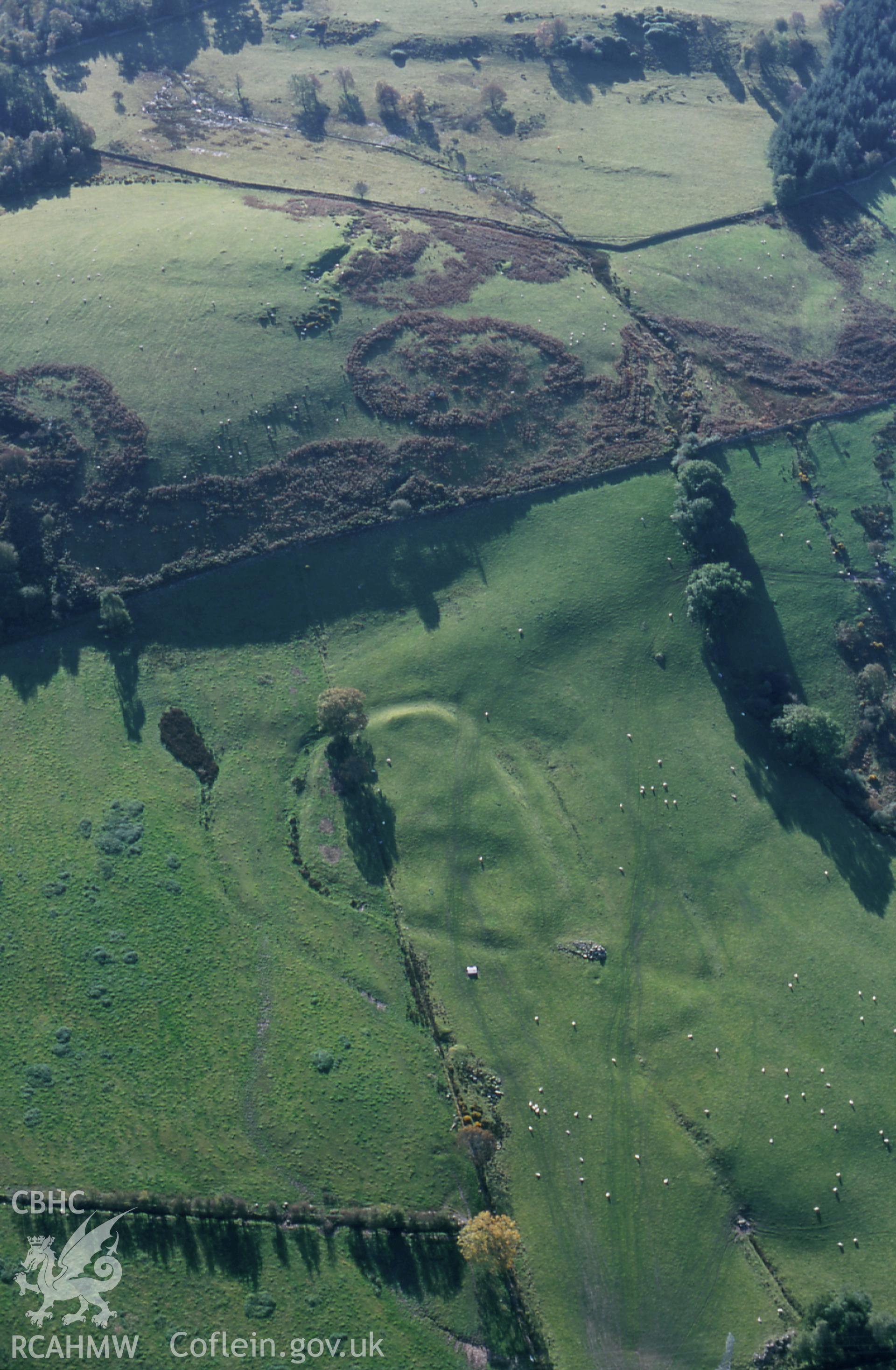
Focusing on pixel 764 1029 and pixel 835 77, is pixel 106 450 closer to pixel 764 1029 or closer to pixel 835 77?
pixel 764 1029

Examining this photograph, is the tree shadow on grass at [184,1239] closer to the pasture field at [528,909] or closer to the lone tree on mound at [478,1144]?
the pasture field at [528,909]

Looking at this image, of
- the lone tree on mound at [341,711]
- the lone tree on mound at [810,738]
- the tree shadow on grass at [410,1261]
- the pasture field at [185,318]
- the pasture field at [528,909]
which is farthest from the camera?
the pasture field at [185,318]

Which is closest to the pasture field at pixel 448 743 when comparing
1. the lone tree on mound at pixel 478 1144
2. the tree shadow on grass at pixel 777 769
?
the tree shadow on grass at pixel 777 769

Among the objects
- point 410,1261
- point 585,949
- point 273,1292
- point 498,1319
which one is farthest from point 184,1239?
point 585,949

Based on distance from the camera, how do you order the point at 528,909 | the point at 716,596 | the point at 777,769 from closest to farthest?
the point at 528,909 < the point at 777,769 < the point at 716,596

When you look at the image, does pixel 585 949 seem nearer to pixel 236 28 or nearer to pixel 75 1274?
pixel 75 1274

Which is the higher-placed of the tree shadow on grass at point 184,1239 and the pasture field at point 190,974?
the pasture field at point 190,974

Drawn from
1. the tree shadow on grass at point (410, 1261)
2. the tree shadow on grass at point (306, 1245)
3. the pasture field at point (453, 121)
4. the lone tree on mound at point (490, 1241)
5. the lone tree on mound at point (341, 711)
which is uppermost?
the pasture field at point (453, 121)
